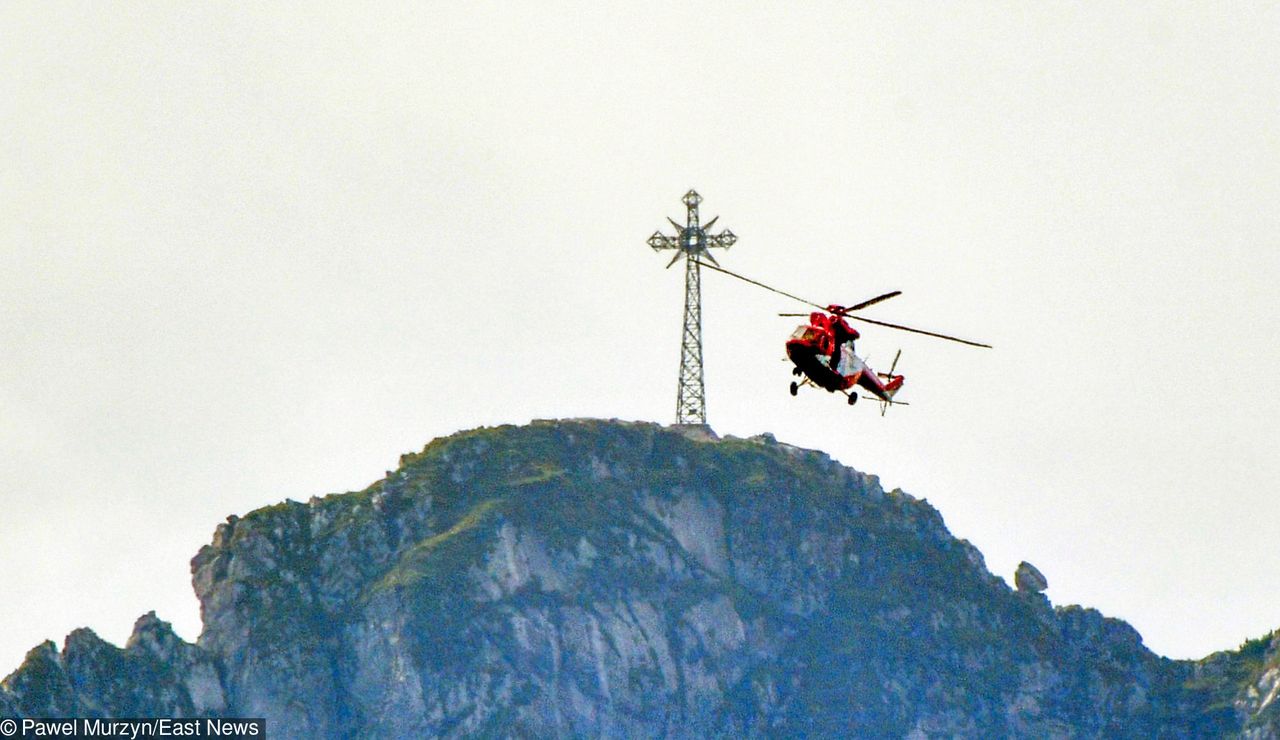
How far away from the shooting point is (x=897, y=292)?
19688 cm

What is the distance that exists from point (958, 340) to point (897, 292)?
6.18m

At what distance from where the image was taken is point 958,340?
632 feet
